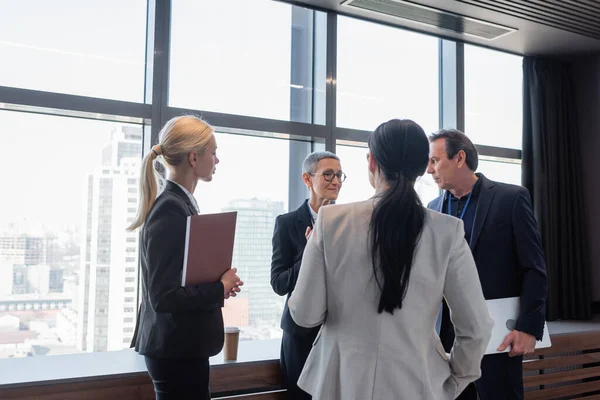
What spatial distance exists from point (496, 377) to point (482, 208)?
0.65 m

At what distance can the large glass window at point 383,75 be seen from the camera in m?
4.01

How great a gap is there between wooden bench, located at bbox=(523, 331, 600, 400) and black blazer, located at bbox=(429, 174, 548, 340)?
1438 millimetres

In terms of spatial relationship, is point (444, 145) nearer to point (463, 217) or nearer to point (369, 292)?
point (463, 217)

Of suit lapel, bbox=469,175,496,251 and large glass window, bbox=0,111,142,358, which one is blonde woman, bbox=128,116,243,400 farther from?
Answer: large glass window, bbox=0,111,142,358

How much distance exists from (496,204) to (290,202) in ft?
5.97

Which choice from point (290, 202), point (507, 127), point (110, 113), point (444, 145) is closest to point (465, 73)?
point (507, 127)

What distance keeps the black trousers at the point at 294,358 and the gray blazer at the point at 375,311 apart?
0.82 metres

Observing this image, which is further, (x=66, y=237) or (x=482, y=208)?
(x=66, y=237)

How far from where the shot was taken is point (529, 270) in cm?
206

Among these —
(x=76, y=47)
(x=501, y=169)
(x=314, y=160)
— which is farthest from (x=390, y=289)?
(x=501, y=169)

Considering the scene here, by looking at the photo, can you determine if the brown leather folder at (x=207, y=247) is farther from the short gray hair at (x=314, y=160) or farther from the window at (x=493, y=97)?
the window at (x=493, y=97)

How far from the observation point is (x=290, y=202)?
3.75 meters

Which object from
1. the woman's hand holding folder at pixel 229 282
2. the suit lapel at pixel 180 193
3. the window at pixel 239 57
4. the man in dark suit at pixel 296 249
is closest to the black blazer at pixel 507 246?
the man in dark suit at pixel 296 249

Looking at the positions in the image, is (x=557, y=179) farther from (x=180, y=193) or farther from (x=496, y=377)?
(x=180, y=193)
